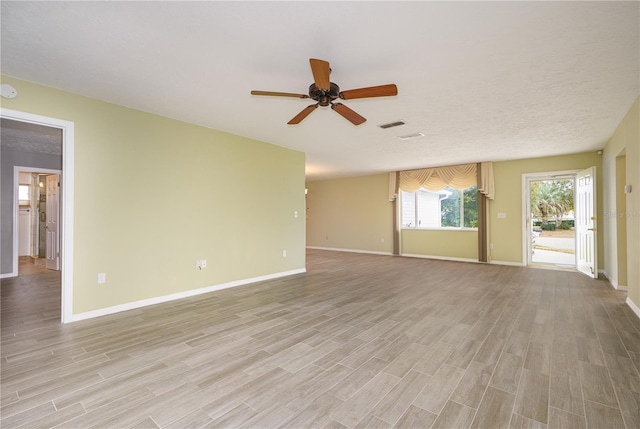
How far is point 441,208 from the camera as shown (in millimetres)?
8273

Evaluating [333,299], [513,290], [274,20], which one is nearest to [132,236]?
[333,299]

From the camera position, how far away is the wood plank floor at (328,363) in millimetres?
1677

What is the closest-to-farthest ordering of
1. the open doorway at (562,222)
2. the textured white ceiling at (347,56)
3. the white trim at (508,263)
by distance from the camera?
the textured white ceiling at (347,56) < the open doorway at (562,222) < the white trim at (508,263)

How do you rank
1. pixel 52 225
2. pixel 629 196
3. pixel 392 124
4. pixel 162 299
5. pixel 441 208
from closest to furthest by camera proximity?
pixel 629 196
pixel 162 299
pixel 392 124
pixel 52 225
pixel 441 208

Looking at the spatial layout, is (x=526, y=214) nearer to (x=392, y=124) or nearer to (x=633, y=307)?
(x=633, y=307)

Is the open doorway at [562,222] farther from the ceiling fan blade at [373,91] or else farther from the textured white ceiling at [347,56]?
the ceiling fan blade at [373,91]

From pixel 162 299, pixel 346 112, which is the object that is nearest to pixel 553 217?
pixel 346 112

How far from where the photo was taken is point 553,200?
9.58 meters

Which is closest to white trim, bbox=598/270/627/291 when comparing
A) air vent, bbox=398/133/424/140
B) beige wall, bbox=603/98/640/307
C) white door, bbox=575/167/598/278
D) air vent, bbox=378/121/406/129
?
beige wall, bbox=603/98/640/307

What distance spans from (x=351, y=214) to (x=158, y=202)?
6.61 meters

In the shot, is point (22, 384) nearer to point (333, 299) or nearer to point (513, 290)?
point (333, 299)

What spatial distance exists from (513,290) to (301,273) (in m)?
3.68

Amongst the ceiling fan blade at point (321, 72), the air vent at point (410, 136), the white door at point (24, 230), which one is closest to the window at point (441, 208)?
the air vent at point (410, 136)

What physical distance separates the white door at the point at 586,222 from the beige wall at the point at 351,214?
13.9 feet
